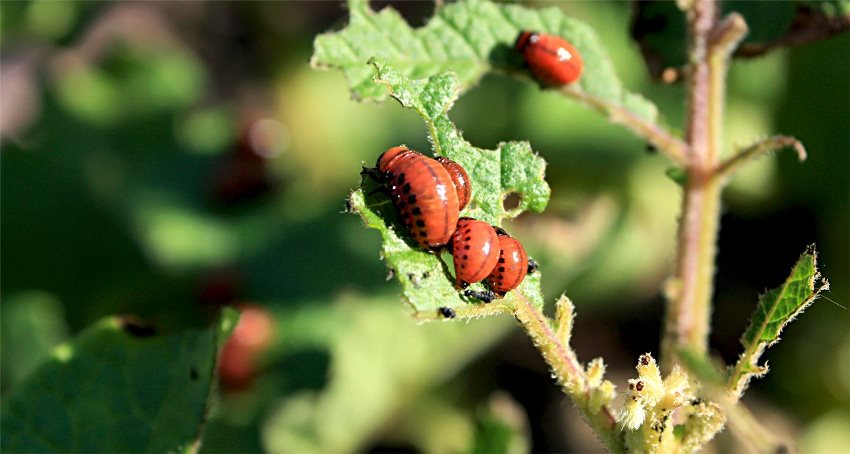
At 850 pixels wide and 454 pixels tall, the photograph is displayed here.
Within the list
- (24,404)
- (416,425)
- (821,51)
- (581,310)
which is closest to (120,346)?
(24,404)

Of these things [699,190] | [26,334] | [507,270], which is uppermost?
[507,270]

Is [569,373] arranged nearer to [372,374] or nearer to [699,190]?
[699,190]

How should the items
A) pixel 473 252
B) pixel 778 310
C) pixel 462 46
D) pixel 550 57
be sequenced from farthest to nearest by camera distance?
pixel 462 46 < pixel 550 57 < pixel 473 252 < pixel 778 310

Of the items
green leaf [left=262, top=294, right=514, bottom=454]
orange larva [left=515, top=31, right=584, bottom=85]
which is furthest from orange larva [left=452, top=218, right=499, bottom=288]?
green leaf [left=262, top=294, right=514, bottom=454]

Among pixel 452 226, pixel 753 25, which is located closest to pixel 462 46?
pixel 452 226

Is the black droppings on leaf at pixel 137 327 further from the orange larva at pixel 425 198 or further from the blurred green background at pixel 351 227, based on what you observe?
the orange larva at pixel 425 198
